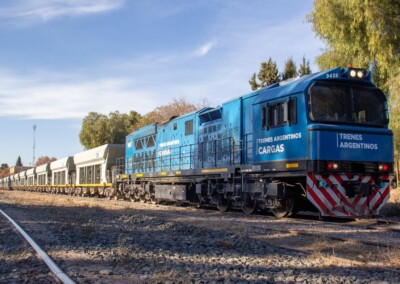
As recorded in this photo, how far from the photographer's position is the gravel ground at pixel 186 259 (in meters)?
4.93

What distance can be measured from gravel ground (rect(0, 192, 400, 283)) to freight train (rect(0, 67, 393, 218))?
2.38m

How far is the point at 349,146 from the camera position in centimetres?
996

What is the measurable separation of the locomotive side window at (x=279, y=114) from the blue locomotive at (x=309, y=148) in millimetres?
25

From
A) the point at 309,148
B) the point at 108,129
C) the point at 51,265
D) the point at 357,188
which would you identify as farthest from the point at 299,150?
the point at 108,129

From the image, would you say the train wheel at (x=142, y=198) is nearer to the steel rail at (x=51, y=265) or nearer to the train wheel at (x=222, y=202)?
the train wheel at (x=222, y=202)

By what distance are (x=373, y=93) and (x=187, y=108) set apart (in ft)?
125

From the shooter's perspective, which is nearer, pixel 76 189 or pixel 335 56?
pixel 335 56

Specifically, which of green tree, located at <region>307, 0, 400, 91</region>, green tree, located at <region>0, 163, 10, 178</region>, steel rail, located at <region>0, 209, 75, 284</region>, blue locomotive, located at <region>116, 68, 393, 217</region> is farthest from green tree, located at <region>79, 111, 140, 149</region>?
green tree, located at <region>0, 163, 10, 178</region>

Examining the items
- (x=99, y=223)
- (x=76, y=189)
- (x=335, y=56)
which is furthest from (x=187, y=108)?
(x=99, y=223)

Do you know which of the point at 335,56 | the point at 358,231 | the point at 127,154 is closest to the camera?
the point at 358,231

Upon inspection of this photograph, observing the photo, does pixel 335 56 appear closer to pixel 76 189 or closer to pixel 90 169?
pixel 90 169

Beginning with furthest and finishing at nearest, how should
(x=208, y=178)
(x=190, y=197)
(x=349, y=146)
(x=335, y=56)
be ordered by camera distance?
(x=335, y=56), (x=190, y=197), (x=208, y=178), (x=349, y=146)

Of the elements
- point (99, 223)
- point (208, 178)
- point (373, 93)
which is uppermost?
point (373, 93)

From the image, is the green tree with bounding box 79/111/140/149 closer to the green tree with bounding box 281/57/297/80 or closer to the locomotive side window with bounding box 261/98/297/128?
the green tree with bounding box 281/57/297/80
